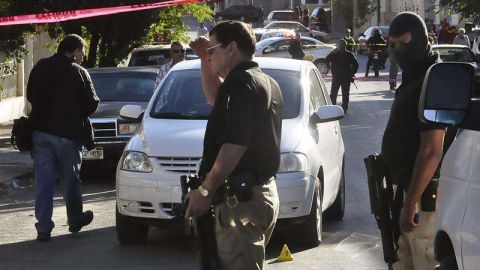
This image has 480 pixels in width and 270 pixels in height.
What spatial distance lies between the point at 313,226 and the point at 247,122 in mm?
4368

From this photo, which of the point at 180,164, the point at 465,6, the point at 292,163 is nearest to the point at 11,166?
the point at 180,164

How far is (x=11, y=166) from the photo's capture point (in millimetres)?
17391

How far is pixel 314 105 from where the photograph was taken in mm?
11195

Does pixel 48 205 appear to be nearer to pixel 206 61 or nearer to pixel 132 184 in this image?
pixel 132 184

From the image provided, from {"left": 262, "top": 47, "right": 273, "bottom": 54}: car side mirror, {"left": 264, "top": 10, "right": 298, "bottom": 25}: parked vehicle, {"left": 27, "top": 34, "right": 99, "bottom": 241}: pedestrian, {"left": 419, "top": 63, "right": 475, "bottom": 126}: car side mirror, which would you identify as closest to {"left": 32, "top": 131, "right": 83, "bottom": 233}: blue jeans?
{"left": 27, "top": 34, "right": 99, "bottom": 241}: pedestrian

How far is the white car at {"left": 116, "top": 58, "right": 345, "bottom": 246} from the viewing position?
32.1 feet

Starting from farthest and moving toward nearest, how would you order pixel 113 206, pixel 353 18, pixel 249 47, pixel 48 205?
pixel 353 18 < pixel 113 206 < pixel 48 205 < pixel 249 47

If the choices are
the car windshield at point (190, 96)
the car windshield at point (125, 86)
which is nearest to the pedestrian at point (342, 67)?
the car windshield at point (125, 86)

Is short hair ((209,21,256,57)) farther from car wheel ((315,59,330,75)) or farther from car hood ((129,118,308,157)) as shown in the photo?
car wheel ((315,59,330,75))

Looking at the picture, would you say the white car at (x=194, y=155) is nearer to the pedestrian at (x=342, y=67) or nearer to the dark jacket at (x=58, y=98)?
the dark jacket at (x=58, y=98)

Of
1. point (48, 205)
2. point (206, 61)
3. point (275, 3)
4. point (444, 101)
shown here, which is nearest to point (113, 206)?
point (48, 205)

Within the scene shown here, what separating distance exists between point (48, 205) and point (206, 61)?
4.57 meters

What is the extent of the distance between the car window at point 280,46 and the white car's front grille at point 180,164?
2953 centimetres

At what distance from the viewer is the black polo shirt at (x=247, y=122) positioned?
19.1ft
